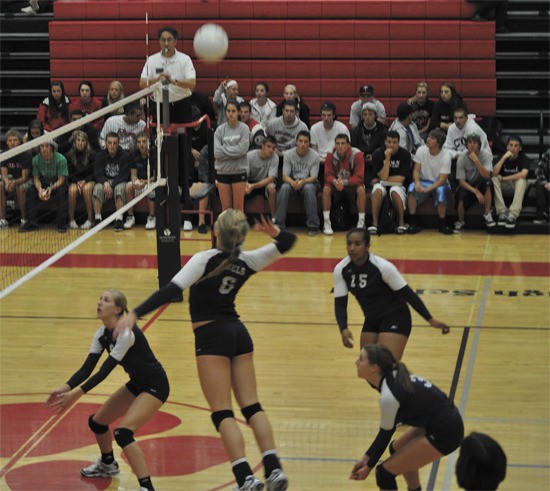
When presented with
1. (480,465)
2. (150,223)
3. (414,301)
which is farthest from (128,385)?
(150,223)

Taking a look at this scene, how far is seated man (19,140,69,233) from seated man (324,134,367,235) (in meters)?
4.22

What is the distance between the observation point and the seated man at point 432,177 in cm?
1761

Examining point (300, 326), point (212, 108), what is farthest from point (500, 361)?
point (212, 108)

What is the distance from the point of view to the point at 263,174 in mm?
18156

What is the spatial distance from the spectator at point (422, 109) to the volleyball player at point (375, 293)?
384 inches

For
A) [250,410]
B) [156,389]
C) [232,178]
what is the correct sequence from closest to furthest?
[250,410] → [156,389] → [232,178]

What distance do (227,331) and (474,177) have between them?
10.6 metres

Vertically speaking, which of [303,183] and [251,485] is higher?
[303,183]

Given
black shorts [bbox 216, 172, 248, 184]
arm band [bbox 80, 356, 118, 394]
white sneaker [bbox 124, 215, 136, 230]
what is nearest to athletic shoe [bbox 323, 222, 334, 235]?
black shorts [bbox 216, 172, 248, 184]

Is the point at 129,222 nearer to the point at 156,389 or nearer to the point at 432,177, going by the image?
the point at 432,177

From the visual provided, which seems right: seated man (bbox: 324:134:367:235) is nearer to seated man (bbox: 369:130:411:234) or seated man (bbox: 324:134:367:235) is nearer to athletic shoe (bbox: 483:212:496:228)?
seated man (bbox: 369:130:411:234)

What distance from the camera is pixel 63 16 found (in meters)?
21.1

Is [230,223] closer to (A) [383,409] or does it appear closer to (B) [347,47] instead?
(A) [383,409]

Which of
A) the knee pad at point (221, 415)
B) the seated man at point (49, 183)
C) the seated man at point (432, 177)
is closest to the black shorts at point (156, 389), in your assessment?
the knee pad at point (221, 415)
